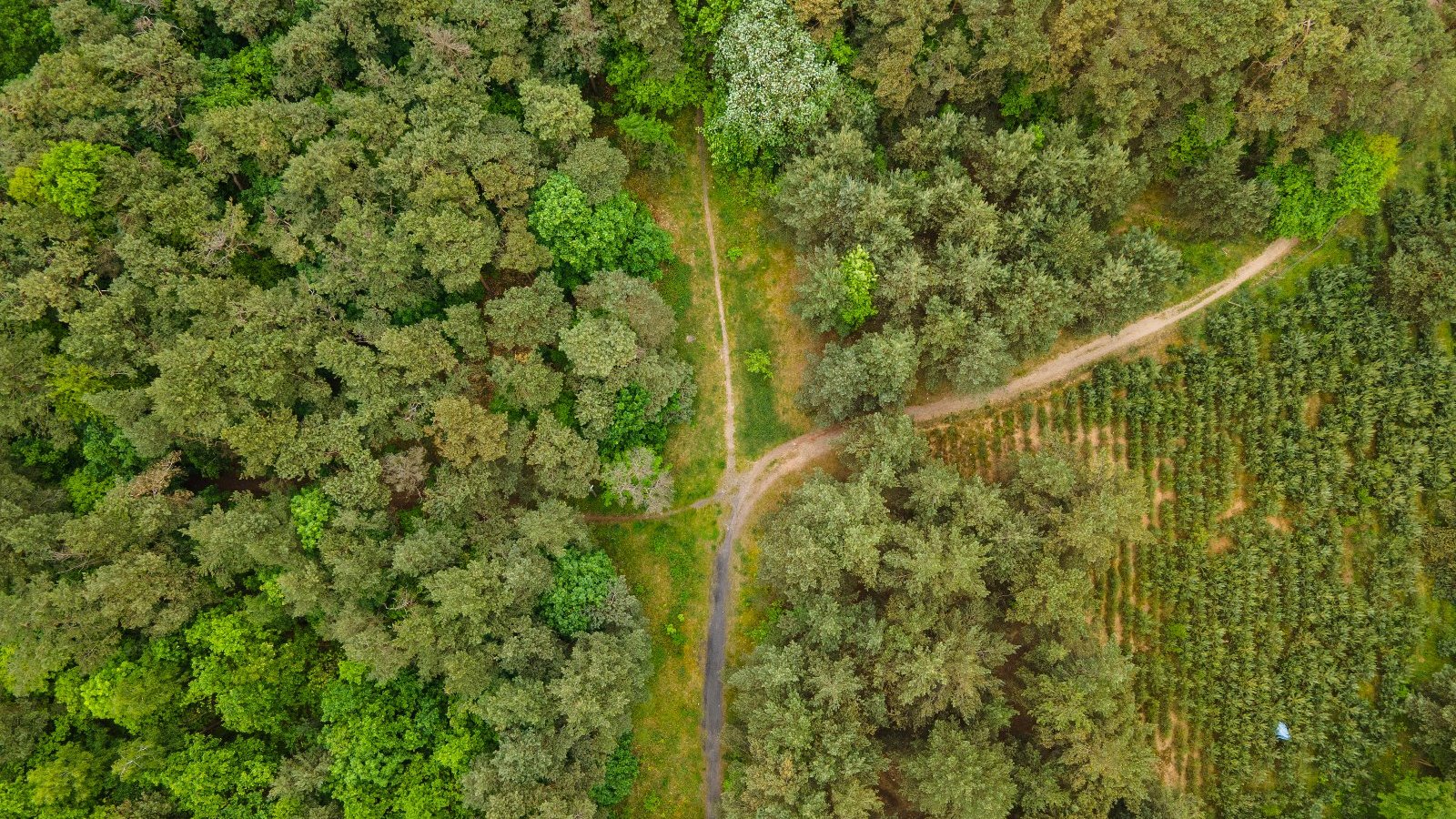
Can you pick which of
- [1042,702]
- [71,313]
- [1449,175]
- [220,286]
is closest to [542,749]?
[1042,702]

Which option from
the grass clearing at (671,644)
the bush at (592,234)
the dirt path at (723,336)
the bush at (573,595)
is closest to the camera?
the bush at (573,595)

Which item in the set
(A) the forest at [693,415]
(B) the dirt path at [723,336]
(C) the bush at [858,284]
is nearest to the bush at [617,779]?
(A) the forest at [693,415]

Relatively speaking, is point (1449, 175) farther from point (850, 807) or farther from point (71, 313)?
point (71, 313)

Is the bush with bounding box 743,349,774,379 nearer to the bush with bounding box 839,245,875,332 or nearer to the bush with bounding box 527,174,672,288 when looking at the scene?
the bush with bounding box 839,245,875,332

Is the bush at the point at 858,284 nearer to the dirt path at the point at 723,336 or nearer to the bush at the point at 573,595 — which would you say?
the dirt path at the point at 723,336

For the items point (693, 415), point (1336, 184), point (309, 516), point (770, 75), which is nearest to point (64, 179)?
point (309, 516)

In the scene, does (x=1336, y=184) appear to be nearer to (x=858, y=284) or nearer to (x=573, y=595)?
(x=858, y=284)
